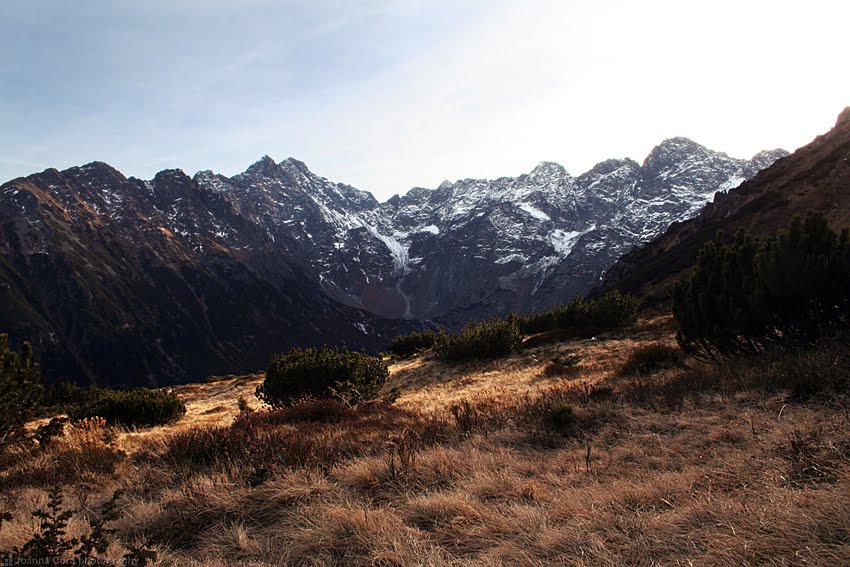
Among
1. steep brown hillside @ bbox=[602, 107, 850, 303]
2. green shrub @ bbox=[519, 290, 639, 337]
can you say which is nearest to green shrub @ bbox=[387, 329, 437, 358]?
green shrub @ bbox=[519, 290, 639, 337]

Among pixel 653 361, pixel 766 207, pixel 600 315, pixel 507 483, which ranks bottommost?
pixel 600 315

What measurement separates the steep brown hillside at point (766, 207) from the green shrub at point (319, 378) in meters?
42.2

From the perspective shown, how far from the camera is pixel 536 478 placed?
5309 mm

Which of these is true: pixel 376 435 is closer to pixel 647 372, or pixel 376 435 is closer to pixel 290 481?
pixel 290 481

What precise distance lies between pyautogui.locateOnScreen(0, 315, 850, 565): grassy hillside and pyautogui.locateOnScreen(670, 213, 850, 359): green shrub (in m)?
2.82

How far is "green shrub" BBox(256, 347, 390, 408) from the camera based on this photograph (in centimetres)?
1681

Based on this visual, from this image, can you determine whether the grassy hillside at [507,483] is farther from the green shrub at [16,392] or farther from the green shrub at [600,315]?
the green shrub at [600,315]

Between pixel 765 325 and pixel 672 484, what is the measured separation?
986 cm

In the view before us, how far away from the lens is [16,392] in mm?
9523

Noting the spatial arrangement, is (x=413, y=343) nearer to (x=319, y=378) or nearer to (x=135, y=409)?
(x=319, y=378)

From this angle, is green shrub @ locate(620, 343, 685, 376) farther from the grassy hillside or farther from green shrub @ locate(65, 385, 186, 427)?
green shrub @ locate(65, 385, 186, 427)

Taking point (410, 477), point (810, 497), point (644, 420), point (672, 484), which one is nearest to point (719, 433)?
point (644, 420)

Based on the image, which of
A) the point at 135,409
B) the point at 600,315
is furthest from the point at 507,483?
the point at 600,315

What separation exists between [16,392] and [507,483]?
35.1 feet
